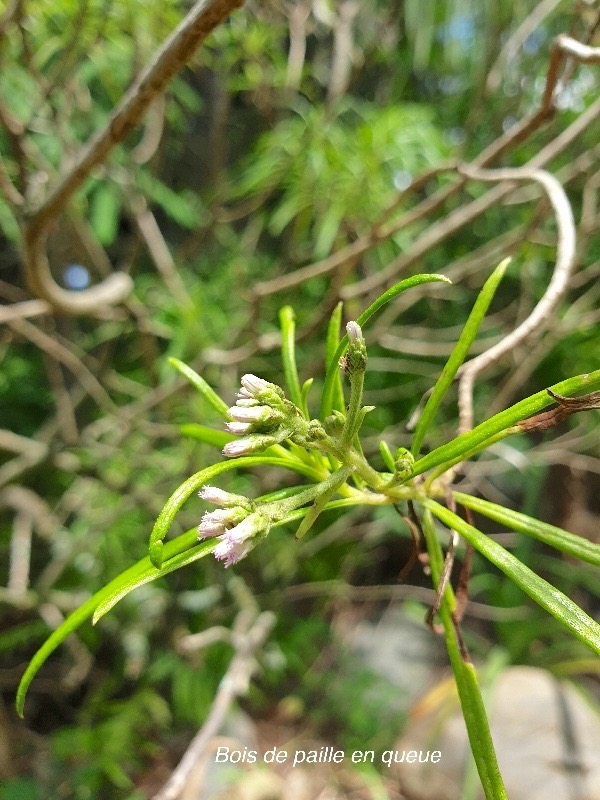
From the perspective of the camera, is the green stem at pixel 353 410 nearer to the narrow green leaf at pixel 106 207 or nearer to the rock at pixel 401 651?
the narrow green leaf at pixel 106 207

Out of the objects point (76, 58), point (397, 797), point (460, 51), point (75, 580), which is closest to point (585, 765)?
point (397, 797)

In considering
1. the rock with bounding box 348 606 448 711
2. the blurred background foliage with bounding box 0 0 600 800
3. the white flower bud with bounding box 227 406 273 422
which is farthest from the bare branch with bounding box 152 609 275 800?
the rock with bounding box 348 606 448 711

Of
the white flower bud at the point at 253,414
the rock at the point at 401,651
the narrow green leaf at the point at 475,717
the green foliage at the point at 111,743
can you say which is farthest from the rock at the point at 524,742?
the white flower bud at the point at 253,414

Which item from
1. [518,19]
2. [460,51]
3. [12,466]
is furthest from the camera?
[460,51]

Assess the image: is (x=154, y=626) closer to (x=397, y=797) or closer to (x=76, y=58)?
(x=397, y=797)

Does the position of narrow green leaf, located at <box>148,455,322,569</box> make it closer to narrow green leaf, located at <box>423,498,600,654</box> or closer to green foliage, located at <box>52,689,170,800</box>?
narrow green leaf, located at <box>423,498,600,654</box>

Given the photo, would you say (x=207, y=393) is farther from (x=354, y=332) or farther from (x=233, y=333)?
(x=233, y=333)
